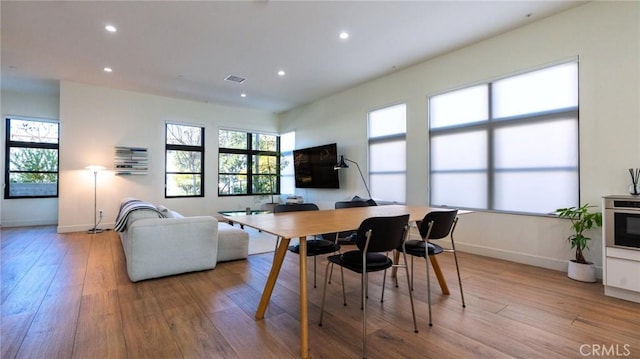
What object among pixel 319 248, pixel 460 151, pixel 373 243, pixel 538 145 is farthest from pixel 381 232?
pixel 460 151

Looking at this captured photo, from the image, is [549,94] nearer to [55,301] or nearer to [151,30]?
[151,30]

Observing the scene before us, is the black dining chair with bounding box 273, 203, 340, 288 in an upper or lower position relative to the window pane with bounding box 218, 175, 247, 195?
lower

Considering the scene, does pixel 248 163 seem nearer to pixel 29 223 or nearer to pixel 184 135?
pixel 184 135

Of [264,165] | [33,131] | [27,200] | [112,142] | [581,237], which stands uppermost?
[33,131]

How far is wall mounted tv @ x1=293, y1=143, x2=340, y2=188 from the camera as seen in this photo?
264 inches

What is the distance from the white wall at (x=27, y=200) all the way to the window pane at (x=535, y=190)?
31.3 feet

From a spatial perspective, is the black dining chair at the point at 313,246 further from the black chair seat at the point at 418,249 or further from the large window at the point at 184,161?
the large window at the point at 184,161

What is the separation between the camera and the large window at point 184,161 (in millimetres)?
7219

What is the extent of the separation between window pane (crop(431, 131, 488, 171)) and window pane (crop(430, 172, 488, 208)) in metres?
0.13

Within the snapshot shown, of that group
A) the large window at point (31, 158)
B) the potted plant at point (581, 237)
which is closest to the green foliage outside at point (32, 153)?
the large window at point (31, 158)

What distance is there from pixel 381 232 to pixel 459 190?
10.2 ft

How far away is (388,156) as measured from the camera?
5.63m

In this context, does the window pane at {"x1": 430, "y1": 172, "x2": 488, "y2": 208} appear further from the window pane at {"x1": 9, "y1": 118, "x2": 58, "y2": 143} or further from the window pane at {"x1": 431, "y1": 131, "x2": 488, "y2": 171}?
the window pane at {"x1": 9, "y1": 118, "x2": 58, "y2": 143}
